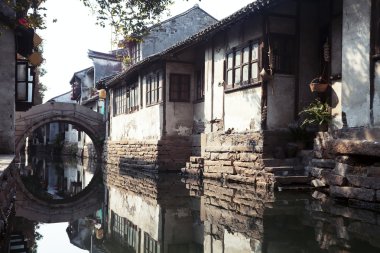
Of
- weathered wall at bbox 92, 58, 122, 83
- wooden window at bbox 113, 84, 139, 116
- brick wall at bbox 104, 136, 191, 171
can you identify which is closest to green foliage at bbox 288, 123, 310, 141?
brick wall at bbox 104, 136, 191, 171

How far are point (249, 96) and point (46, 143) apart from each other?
41.0 meters

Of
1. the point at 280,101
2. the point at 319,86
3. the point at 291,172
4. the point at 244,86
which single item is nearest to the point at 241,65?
the point at 244,86

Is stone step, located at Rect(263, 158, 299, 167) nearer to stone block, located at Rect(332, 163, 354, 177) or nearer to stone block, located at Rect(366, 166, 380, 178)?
stone block, located at Rect(332, 163, 354, 177)

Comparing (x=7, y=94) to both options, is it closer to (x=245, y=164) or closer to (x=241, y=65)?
(x=241, y=65)

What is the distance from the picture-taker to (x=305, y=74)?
39.0 feet

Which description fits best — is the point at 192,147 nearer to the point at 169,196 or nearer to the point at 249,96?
the point at 249,96

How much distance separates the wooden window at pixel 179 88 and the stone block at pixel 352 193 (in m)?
10.3

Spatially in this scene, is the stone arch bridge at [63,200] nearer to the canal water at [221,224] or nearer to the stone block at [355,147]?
the canal water at [221,224]

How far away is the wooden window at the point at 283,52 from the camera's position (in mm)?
11727

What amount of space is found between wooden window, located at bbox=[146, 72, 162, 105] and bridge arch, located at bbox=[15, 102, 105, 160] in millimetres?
9945

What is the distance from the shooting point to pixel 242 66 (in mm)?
12953

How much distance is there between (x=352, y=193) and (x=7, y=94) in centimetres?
950

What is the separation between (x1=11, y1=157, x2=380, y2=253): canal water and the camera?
5.76 m

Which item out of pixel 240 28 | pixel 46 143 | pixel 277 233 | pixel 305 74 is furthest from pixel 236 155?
pixel 46 143
